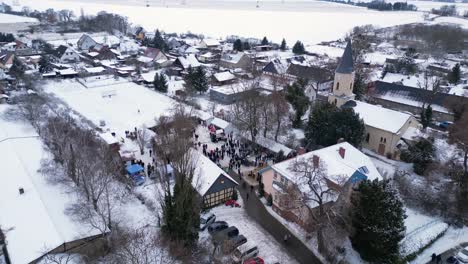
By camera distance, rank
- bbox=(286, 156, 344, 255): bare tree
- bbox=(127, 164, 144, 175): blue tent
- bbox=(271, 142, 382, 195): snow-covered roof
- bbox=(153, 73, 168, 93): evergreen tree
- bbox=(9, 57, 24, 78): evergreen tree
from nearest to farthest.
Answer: bbox=(286, 156, 344, 255): bare tree < bbox=(271, 142, 382, 195): snow-covered roof < bbox=(127, 164, 144, 175): blue tent < bbox=(153, 73, 168, 93): evergreen tree < bbox=(9, 57, 24, 78): evergreen tree

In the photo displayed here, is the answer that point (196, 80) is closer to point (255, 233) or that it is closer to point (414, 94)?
point (414, 94)

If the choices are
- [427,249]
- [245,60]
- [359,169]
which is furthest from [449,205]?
[245,60]

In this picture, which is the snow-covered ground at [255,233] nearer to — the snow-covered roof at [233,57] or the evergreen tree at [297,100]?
the evergreen tree at [297,100]

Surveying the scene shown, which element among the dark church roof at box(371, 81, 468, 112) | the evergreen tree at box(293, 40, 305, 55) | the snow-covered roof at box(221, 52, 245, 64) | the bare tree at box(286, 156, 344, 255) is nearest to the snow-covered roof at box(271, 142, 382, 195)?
the bare tree at box(286, 156, 344, 255)

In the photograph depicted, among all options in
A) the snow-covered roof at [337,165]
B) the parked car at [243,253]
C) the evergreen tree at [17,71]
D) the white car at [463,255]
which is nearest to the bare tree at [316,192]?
the snow-covered roof at [337,165]

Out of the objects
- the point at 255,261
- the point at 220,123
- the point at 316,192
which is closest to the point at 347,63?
the point at 220,123

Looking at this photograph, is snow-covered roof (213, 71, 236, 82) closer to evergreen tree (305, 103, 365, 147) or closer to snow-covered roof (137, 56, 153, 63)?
snow-covered roof (137, 56, 153, 63)

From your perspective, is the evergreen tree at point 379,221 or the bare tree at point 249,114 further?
the bare tree at point 249,114
